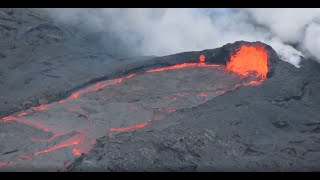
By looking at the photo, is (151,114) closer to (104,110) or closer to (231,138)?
(104,110)

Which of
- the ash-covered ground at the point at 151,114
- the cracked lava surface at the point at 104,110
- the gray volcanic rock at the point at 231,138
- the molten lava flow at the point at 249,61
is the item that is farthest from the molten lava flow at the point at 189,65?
the gray volcanic rock at the point at 231,138

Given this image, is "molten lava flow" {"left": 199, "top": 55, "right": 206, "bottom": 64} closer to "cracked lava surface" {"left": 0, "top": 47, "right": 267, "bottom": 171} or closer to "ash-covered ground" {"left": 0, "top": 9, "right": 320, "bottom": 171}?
"cracked lava surface" {"left": 0, "top": 47, "right": 267, "bottom": 171}

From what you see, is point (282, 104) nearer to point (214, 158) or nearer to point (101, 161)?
point (214, 158)

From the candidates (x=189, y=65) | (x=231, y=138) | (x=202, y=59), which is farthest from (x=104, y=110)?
(x=202, y=59)

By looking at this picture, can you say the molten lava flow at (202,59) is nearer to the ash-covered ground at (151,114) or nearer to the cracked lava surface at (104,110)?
the cracked lava surface at (104,110)

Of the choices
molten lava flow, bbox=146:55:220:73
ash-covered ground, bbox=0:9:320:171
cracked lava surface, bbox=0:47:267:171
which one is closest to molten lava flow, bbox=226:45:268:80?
cracked lava surface, bbox=0:47:267:171

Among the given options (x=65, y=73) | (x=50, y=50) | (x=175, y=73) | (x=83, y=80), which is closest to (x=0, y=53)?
(x=50, y=50)
